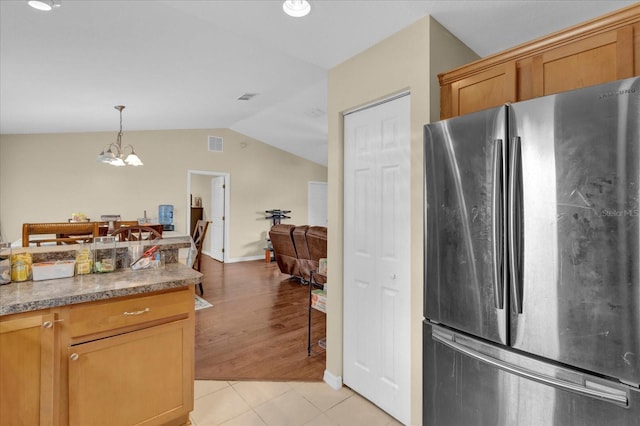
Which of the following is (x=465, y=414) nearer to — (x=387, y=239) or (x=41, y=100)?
(x=387, y=239)

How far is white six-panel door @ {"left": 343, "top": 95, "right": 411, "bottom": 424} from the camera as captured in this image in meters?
1.95

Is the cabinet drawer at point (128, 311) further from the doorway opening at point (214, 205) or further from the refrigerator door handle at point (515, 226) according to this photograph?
the doorway opening at point (214, 205)

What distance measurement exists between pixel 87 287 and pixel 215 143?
5840 mm

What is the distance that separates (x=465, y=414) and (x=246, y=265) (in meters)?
5.99

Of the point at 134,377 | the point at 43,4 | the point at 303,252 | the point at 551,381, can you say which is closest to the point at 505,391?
the point at 551,381

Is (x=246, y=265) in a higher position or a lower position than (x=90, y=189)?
lower

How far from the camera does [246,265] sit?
22.7ft

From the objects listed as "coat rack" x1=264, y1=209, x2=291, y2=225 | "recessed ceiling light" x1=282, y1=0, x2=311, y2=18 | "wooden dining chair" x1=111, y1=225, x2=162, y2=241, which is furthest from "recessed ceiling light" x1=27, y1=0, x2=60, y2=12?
"coat rack" x1=264, y1=209, x2=291, y2=225

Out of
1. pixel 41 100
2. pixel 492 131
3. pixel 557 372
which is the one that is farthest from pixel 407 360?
pixel 41 100

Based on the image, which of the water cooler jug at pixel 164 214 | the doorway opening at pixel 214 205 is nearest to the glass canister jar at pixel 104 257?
the water cooler jug at pixel 164 214

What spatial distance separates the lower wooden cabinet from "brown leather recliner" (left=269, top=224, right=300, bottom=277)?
329 centimetres

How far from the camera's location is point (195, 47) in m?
Result: 2.96

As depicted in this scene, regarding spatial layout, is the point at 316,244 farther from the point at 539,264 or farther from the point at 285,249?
the point at 539,264

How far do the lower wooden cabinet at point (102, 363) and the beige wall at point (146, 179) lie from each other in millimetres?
5261
